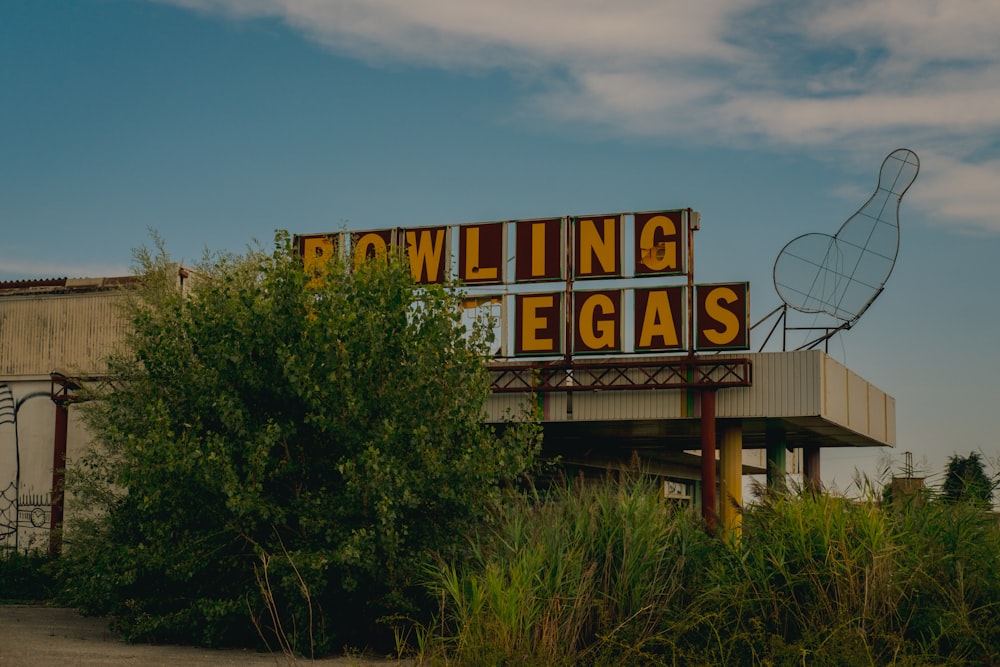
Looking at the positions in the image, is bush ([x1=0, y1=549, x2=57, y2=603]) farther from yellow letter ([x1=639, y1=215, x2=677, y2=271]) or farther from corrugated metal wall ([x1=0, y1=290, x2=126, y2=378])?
yellow letter ([x1=639, y1=215, x2=677, y2=271])

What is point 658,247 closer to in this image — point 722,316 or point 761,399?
point 722,316

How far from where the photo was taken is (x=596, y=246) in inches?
1214

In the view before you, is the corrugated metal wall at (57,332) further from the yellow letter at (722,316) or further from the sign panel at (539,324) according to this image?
the yellow letter at (722,316)

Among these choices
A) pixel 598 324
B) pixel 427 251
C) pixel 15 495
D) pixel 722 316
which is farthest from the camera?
pixel 15 495

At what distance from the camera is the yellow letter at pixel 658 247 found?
29906 millimetres

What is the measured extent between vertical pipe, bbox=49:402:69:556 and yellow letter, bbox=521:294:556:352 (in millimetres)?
13554

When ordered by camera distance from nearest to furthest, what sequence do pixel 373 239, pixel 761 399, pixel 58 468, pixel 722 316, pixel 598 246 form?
pixel 761 399 < pixel 722 316 < pixel 598 246 < pixel 58 468 < pixel 373 239

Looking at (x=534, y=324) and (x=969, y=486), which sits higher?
(x=534, y=324)

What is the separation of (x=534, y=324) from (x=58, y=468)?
14600 mm

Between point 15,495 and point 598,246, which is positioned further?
point 15,495

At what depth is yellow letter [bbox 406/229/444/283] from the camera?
32750 mm

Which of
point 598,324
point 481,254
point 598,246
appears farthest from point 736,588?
point 481,254

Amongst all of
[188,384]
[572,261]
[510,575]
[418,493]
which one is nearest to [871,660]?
[510,575]

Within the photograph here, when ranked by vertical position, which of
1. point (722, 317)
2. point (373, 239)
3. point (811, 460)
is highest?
point (373, 239)
